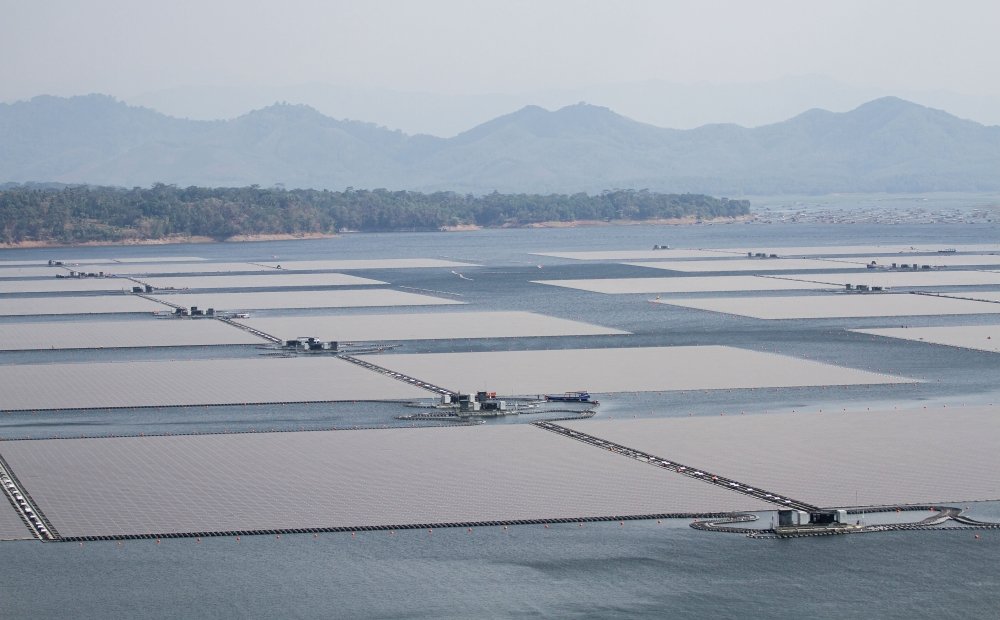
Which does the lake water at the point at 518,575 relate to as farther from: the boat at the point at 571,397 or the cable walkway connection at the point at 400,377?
the cable walkway connection at the point at 400,377

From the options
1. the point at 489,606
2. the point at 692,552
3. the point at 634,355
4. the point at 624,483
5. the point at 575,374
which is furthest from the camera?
the point at 634,355

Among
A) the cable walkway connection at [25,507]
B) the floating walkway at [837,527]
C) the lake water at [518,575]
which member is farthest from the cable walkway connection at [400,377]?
the lake water at [518,575]

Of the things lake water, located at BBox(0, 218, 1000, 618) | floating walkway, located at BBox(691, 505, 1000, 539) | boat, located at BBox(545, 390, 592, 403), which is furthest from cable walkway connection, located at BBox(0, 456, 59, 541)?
boat, located at BBox(545, 390, 592, 403)

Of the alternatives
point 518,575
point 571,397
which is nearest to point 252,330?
point 571,397

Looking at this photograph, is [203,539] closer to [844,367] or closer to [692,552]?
[692,552]

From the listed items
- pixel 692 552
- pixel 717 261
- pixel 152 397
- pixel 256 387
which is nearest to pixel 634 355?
pixel 256 387

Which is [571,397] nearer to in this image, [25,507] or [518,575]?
[25,507]

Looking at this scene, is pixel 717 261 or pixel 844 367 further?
pixel 717 261
